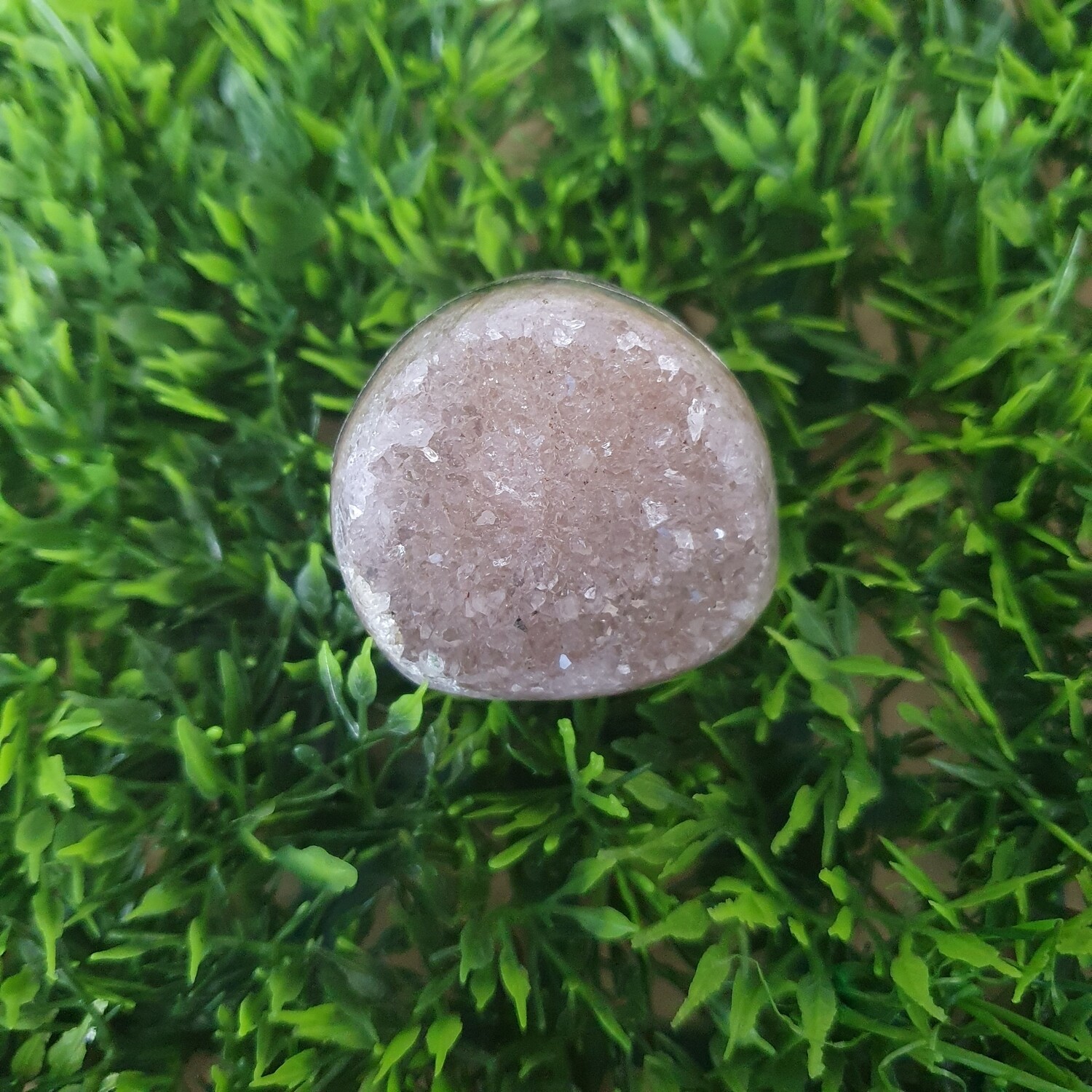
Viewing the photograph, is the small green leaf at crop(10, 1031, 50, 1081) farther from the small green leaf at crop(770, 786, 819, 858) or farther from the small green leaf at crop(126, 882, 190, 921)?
the small green leaf at crop(770, 786, 819, 858)

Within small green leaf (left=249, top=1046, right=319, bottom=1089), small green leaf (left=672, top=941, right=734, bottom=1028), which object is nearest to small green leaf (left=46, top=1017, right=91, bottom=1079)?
small green leaf (left=249, top=1046, right=319, bottom=1089)

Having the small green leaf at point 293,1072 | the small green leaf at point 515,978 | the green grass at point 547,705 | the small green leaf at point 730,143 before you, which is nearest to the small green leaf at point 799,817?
the green grass at point 547,705

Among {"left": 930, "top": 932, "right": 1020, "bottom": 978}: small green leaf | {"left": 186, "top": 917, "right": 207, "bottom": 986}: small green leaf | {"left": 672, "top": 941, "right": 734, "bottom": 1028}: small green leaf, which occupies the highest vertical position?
{"left": 186, "top": 917, "right": 207, "bottom": 986}: small green leaf

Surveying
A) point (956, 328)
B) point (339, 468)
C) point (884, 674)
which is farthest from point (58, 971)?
point (956, 328)

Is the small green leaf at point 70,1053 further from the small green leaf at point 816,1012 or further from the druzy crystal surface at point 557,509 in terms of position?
the small green leaf at point 816,1012

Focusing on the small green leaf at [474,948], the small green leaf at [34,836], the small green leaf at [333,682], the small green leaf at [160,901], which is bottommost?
the small green leaf at [474,948]

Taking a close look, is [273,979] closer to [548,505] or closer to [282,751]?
[282,751]

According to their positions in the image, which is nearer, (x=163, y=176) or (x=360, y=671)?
(x=360, y=671)

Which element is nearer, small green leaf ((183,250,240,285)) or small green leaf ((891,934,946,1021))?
small green leaf ((891,934,946,1021))
